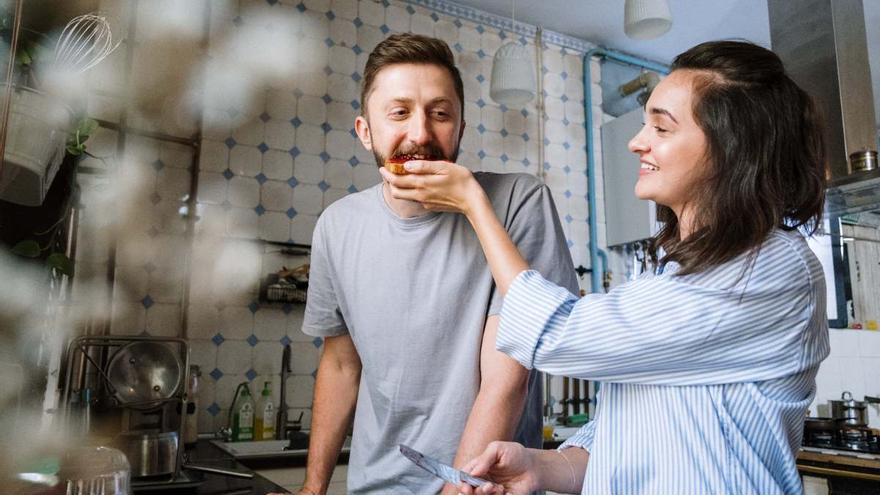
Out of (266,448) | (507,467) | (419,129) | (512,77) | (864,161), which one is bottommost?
(266,448)

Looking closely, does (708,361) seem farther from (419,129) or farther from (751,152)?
(419,129)

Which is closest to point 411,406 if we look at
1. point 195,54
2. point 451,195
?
point 451,195

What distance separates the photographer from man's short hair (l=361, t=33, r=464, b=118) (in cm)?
136

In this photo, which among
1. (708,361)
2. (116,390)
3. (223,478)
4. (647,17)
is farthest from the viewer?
(647,17)

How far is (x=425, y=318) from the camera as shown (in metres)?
1.28

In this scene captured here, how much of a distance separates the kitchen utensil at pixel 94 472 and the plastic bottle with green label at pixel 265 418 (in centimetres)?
214

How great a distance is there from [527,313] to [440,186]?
31 cm

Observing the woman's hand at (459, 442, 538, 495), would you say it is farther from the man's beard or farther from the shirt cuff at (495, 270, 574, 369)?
the man's beard

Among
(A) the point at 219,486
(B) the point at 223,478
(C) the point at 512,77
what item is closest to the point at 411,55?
(A) the point at 219,486

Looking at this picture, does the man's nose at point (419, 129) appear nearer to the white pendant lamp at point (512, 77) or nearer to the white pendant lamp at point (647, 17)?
the white pendant lamp at point (647, 17)

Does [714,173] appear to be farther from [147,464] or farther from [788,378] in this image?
[147,464]

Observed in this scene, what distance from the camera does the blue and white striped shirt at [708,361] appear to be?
918mm

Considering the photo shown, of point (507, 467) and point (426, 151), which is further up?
point (426, 151)

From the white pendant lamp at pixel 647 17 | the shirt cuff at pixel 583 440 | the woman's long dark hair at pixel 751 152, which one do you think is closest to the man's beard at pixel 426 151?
the woman's long dark hair at pixel 751 152
